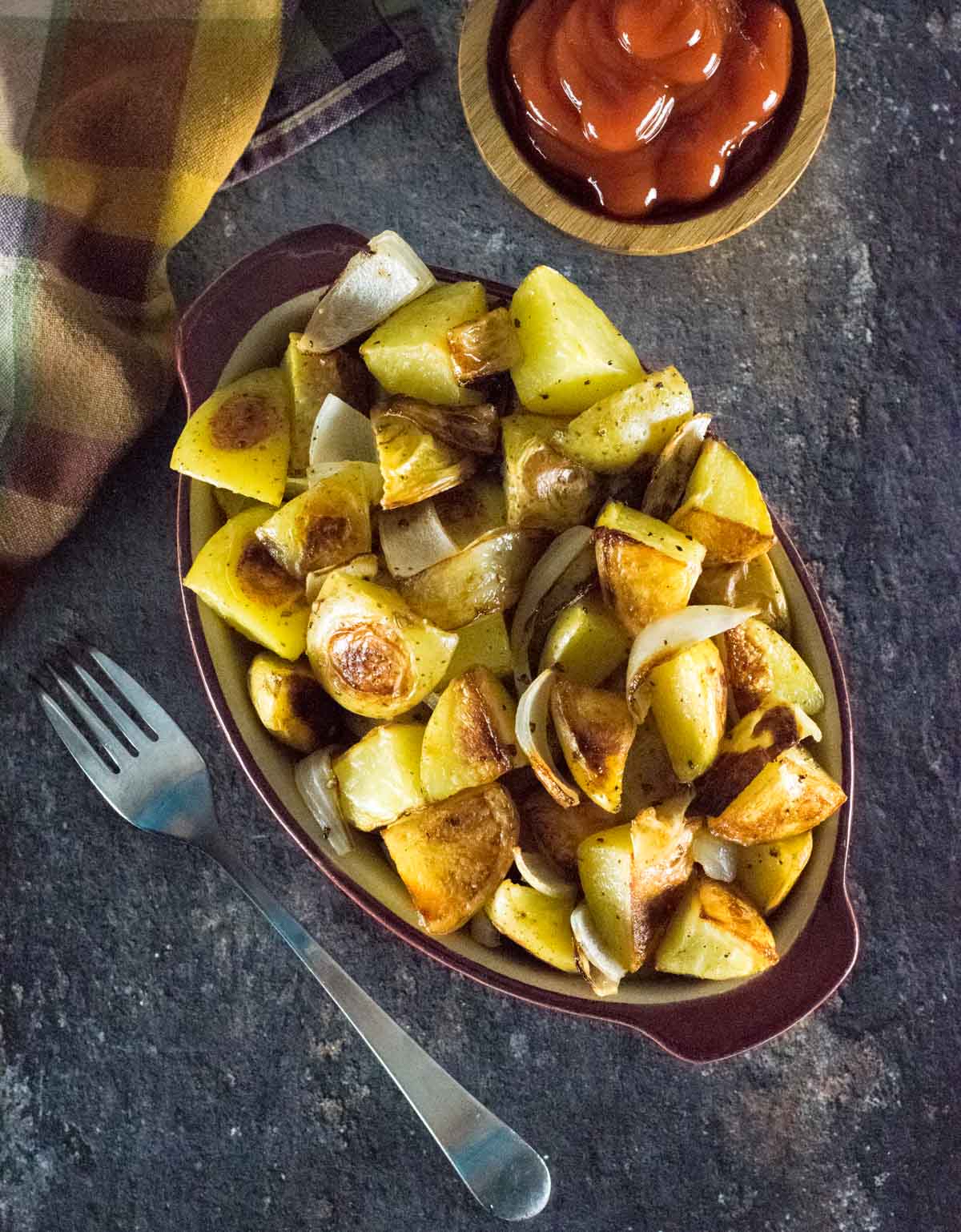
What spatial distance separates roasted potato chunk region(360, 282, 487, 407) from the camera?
54.8 inches

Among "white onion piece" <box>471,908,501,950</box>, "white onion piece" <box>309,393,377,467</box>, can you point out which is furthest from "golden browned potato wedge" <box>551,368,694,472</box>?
"white onion piece" <box>471,908,501,950</box>

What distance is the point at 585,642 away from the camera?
1390 millimetres

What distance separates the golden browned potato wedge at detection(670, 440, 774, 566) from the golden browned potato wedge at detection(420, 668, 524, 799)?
32cm

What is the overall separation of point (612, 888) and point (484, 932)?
0.22 m

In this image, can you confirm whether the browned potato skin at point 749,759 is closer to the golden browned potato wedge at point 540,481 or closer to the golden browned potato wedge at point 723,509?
the golden browned potato wedge at point 723,509

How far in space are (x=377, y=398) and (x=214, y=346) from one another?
22cm

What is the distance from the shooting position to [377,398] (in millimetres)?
1480

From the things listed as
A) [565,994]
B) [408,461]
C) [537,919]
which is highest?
[408,461]

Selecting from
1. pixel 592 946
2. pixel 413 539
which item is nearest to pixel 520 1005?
pixel 592 946

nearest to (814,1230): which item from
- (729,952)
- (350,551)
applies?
(729,952)

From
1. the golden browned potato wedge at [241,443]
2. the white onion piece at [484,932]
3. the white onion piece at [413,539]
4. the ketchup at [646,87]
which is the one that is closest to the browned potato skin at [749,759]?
the white onion piece at [484,932]

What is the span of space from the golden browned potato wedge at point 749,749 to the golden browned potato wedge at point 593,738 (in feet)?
0.39

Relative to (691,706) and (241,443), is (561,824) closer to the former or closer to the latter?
(691,706)

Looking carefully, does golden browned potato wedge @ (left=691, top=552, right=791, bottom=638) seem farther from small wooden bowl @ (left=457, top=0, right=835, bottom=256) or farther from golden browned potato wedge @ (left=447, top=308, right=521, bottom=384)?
small wooden bowl @ (left=457, top=0, right=835, bottom=256)
